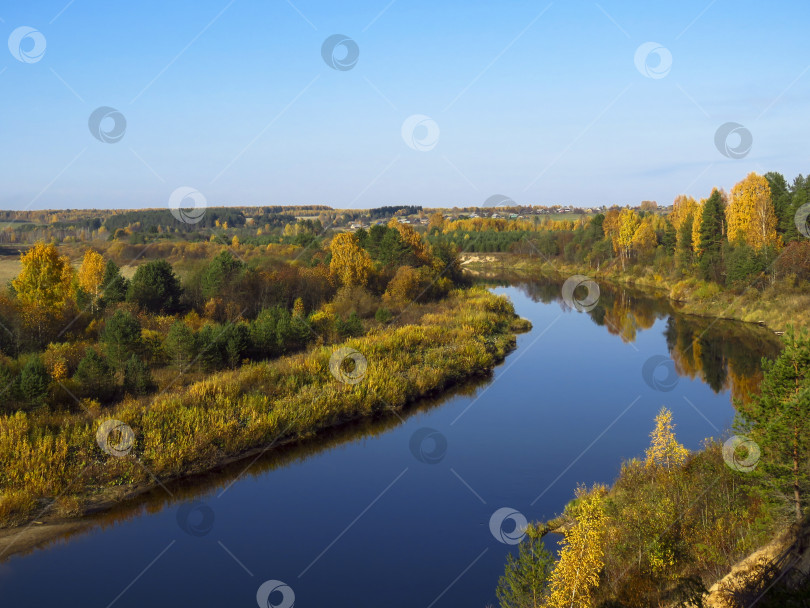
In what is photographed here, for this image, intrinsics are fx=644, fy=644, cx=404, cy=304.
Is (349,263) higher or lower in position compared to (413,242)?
lower

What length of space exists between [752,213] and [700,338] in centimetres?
1433

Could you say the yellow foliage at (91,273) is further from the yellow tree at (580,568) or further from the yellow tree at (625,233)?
the yellow tree at (625,233)

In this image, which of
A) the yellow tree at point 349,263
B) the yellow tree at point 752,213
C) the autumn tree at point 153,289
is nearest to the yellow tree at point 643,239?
the yellow tree at point 752,213

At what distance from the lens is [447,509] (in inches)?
695

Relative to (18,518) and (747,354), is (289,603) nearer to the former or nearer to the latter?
(18,518)

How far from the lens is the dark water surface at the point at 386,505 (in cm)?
1398

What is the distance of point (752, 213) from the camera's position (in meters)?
48.4

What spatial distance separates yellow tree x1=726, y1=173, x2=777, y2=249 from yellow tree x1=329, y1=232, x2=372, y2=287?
2836 cm

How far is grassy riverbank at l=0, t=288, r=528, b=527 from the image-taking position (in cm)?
1762

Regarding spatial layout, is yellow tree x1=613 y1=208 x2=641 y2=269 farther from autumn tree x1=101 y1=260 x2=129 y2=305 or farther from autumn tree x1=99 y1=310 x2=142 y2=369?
autumn tree x1=99 y1=310 x2=142 y2=369

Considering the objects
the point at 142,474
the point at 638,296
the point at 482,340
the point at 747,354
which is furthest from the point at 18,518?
the point at 638,296

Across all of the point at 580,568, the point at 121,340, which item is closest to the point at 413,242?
the point at 121,340

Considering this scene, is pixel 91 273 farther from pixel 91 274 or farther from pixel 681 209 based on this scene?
pixel 681 209

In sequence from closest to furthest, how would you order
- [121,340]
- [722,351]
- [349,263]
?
[121,340], [722,351], [349,263]
